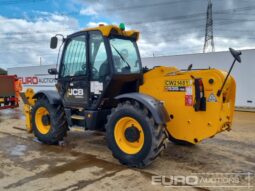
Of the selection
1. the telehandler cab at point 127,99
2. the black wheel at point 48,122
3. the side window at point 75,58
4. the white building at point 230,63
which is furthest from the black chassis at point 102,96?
the white building at point 230,63

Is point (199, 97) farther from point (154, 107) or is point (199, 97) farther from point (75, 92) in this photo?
point (75, 92)

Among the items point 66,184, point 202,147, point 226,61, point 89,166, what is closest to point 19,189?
point 66,184

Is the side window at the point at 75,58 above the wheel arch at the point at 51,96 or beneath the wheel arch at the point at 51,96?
above

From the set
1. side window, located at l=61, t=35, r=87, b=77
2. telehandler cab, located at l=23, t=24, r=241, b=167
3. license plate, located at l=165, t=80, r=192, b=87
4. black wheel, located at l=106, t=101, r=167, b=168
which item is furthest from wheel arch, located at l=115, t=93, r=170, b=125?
side window, located at l=61, t=35, r=87, b=77

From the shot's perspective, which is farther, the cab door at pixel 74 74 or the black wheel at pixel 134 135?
the cab door at pixel 74 74

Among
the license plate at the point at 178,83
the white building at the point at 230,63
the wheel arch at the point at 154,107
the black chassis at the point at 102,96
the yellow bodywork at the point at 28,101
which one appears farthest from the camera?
the white building at the point at 230,63

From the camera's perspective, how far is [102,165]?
5.12m

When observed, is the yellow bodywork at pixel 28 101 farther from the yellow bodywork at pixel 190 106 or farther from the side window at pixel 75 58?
the yellow bodywork at pixel 190 106

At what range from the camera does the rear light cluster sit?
188 inches

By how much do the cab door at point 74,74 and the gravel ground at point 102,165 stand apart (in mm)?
1081

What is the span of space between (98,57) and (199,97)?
6.98 feet

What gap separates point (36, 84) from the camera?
70.6 feet

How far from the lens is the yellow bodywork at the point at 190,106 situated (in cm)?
474

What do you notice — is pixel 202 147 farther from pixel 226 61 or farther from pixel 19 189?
pixel 226 61
